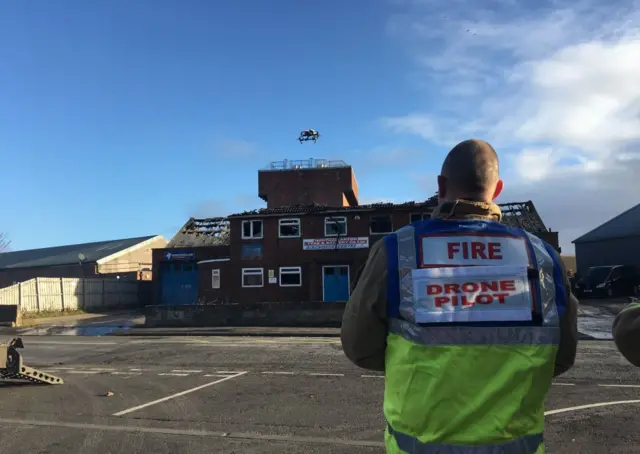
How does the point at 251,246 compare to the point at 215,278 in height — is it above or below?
above

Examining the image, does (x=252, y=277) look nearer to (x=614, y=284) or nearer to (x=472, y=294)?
(x=614, y=284)

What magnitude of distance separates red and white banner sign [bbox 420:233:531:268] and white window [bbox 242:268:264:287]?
3001 centimetres

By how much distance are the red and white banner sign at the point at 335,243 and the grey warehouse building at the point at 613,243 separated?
22.6m

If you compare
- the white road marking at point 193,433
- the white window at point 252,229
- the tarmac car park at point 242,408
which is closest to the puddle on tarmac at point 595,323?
the tarmac car park at point 242,408

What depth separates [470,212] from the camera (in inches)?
84.7

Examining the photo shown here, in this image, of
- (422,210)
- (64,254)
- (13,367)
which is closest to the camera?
(13,367)

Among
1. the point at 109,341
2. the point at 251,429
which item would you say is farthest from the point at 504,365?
the point at 109,341

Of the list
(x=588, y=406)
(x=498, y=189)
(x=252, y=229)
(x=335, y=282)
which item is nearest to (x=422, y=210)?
(x=335, y=282)

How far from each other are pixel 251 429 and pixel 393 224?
81.5 feet

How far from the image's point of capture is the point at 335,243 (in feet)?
101

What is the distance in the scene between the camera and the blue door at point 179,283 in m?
37.2

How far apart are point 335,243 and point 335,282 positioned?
231 centimetres

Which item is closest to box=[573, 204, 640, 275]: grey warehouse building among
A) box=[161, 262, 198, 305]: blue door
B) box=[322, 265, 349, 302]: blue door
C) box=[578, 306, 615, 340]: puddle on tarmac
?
box=[578, 306, 615, 340]: puddle on tarmac

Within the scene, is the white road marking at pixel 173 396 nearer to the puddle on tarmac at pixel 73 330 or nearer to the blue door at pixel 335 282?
the puddle on tarmac at pixel 73 330
